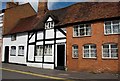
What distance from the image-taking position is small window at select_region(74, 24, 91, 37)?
22625 millimetres

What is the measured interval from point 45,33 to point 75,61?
6188mm

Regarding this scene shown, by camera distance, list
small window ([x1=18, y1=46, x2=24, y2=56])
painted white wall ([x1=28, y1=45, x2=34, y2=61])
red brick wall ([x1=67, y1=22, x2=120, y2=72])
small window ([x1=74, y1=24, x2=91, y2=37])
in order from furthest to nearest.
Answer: small window ([x1=18, y1=46, x2=24, y2=56]), painted white wall ([x1=28, y1=45, x2=34, y2=61]), small window ([x1=74, y1=24, x2=91, y2=37]), red brick wall ([x1=67, y1=22, x2=120, y2=72])

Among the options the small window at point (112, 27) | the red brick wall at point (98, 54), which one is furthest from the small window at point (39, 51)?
the small window at point (112, 27)

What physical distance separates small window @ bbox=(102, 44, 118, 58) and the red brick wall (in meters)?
0.38

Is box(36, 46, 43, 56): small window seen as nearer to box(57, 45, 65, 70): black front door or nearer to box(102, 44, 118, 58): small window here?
box(57, 45, 65, 70): black front door

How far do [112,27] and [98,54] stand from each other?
2825 mm

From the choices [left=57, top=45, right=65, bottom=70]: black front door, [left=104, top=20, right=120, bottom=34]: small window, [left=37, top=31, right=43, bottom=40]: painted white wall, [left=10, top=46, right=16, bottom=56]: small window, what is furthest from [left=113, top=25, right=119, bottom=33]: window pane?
[left=10, top=46, right=16, bottom=56]: small window

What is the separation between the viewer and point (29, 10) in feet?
132

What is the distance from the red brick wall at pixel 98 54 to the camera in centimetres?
2039

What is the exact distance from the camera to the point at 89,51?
72.5 ft

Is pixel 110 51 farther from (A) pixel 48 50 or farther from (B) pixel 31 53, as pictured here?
(B) pixel 31 53

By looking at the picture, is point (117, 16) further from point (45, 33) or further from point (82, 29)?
point (45, 33)

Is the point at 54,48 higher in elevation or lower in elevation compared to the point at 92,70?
higher

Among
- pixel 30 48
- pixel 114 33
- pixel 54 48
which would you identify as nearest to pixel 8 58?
pixel 30 48
